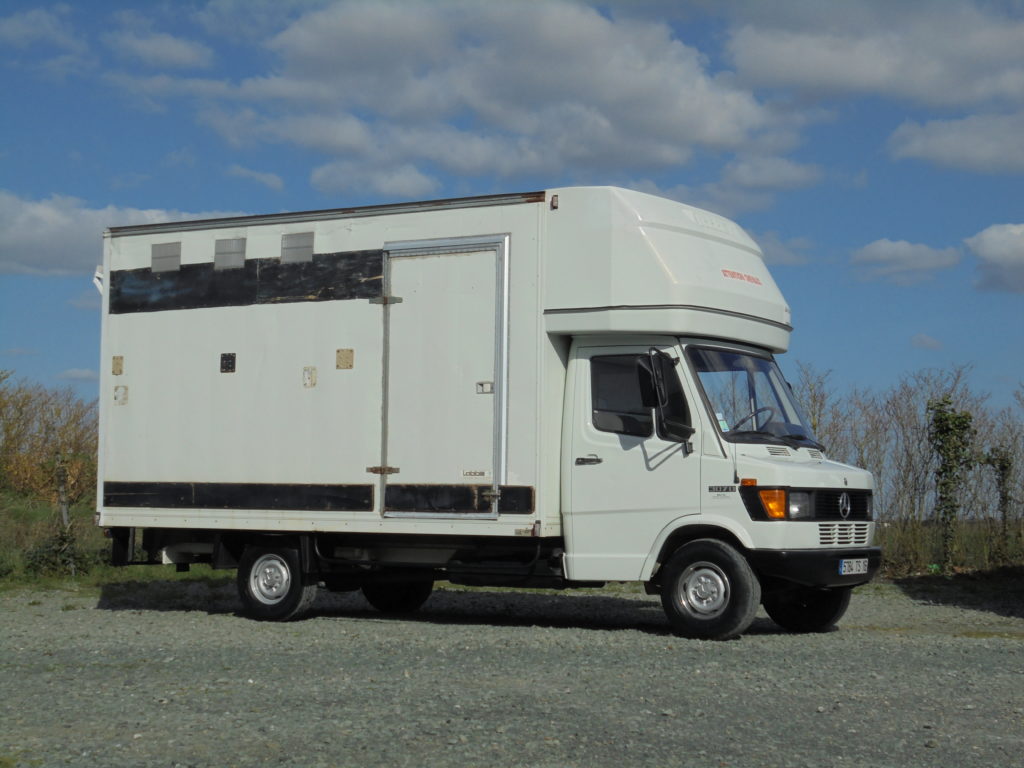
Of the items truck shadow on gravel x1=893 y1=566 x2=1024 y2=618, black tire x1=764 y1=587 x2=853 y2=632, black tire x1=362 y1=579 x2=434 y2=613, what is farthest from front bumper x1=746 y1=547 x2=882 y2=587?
truck shadow on gravel x1=893 y1=566 x2=1024 y2=618

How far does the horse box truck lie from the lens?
35.1 feet

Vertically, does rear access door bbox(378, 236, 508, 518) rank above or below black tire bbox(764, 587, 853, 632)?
above

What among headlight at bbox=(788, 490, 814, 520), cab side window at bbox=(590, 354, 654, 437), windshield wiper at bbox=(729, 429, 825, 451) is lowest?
headlight at bbox=(788, 490, 814, 520)

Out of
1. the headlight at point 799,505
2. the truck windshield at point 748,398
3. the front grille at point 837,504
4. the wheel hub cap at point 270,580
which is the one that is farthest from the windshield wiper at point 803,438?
the wheel hub cap at point 270,580

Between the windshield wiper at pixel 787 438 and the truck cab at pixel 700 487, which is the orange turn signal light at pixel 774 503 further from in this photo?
the windshield wiper at pixel 787 438

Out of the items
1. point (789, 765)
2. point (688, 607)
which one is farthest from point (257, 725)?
point (688, 607)

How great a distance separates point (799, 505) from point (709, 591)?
1030 mm

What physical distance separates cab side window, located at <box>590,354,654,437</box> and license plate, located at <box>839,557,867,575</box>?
199 cm

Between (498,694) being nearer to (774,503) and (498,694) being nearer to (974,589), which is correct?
(774,503)

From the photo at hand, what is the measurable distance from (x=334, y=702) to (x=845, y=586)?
5.37 m

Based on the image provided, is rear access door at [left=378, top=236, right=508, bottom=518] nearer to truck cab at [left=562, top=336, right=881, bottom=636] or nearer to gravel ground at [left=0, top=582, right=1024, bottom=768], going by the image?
truck cab at [left=562, top=336, right=881, bottom=636]

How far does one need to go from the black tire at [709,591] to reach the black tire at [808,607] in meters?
1.27

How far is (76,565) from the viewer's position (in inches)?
695

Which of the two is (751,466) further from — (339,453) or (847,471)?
(339,453)
